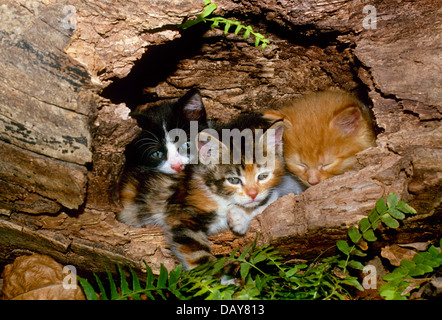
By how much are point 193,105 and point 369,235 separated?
1554mm

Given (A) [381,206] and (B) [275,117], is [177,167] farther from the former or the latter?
(A) [381,206]

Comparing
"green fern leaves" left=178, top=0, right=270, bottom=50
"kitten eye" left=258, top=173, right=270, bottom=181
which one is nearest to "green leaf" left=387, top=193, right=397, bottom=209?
"kitten eye" left=258, top=173, right=270, bottom=181

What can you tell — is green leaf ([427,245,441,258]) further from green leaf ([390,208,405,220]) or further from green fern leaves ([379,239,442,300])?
green leaf ([390,208,405,220])

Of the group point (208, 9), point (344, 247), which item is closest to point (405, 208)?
point (344, 247)

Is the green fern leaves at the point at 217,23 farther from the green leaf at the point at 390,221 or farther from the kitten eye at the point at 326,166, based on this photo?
the green leaf at the point at 390,221

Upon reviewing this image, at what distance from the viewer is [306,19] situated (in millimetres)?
2182

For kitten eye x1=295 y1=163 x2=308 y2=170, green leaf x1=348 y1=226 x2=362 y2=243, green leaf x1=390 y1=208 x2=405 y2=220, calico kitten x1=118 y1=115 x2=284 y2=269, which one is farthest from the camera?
kitten eye x1=295 y1=163 x2=308 y2=170

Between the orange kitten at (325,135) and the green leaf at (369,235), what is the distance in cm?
76

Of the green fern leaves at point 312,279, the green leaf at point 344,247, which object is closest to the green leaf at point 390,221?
the green fern leaves at point 312,279

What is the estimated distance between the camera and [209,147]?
2.66 metres

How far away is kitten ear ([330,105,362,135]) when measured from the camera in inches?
94.4

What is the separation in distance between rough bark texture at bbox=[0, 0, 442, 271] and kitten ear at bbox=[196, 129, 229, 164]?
590 mm
